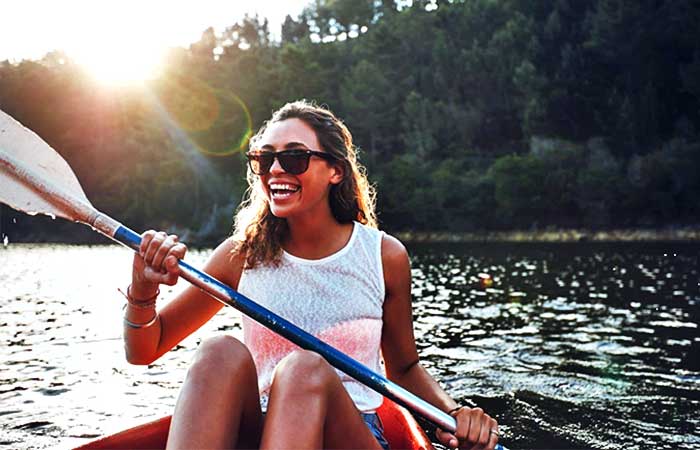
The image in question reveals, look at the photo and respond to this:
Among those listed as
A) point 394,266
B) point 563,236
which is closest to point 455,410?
point 394,266

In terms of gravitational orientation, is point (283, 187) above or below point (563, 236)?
above

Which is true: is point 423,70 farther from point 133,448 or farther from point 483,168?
point 133,448

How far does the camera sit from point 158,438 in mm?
2951

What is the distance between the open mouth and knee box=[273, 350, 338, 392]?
2.14 ft

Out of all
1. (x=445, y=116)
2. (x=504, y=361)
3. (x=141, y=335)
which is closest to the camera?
(x=141, y=335)

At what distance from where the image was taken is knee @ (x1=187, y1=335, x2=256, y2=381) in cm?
236

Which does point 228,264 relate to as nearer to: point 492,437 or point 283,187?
point 283,187

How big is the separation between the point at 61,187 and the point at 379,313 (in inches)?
54.3

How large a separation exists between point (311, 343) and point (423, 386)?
627 millimetres

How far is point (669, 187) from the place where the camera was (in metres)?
41.8

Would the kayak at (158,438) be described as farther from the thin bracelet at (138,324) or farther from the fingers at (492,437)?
the thin bracelet at (138,324)

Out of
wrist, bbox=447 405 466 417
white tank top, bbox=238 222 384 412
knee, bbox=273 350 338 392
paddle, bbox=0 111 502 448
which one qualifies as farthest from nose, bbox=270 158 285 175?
wrist, bbox=447 405 466 417

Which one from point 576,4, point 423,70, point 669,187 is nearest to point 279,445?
point 669,187

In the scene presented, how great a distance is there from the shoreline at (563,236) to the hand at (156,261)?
39207mm
